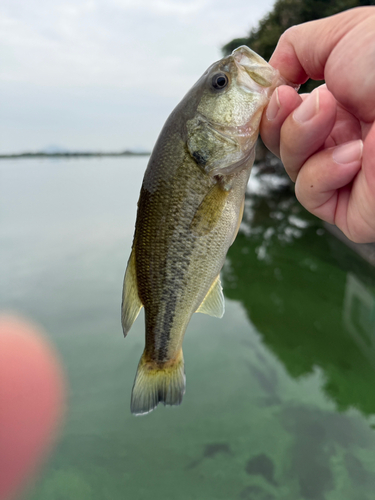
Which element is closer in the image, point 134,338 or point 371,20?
point 371,20

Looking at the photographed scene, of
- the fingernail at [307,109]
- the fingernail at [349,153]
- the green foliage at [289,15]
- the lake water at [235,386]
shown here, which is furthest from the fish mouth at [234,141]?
the green foliage at [289,15]

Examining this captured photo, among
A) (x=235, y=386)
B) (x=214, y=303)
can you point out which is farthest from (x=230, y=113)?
(x=235, y=386)

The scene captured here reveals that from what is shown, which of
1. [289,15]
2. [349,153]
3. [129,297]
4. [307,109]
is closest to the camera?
[307,109]

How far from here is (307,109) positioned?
1.64 metres

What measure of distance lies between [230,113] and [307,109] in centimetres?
42

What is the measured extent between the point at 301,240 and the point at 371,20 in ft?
53.5

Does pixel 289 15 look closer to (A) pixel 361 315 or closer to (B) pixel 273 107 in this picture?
(A) pixel 361 315

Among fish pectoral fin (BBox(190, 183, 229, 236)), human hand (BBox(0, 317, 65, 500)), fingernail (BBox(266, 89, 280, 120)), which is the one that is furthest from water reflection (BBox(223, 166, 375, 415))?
fingernail (BBox(266, 89, 280, 120))

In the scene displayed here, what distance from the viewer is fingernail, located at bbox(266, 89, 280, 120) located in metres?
1.73

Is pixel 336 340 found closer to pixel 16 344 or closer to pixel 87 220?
pixel 16 344

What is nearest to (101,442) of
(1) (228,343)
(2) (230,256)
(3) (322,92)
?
(1) (228,343)

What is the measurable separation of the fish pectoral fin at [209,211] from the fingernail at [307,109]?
21.0 inches

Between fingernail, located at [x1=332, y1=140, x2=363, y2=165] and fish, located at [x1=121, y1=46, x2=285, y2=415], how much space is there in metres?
Answer: 0.45

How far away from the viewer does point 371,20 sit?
158cm
